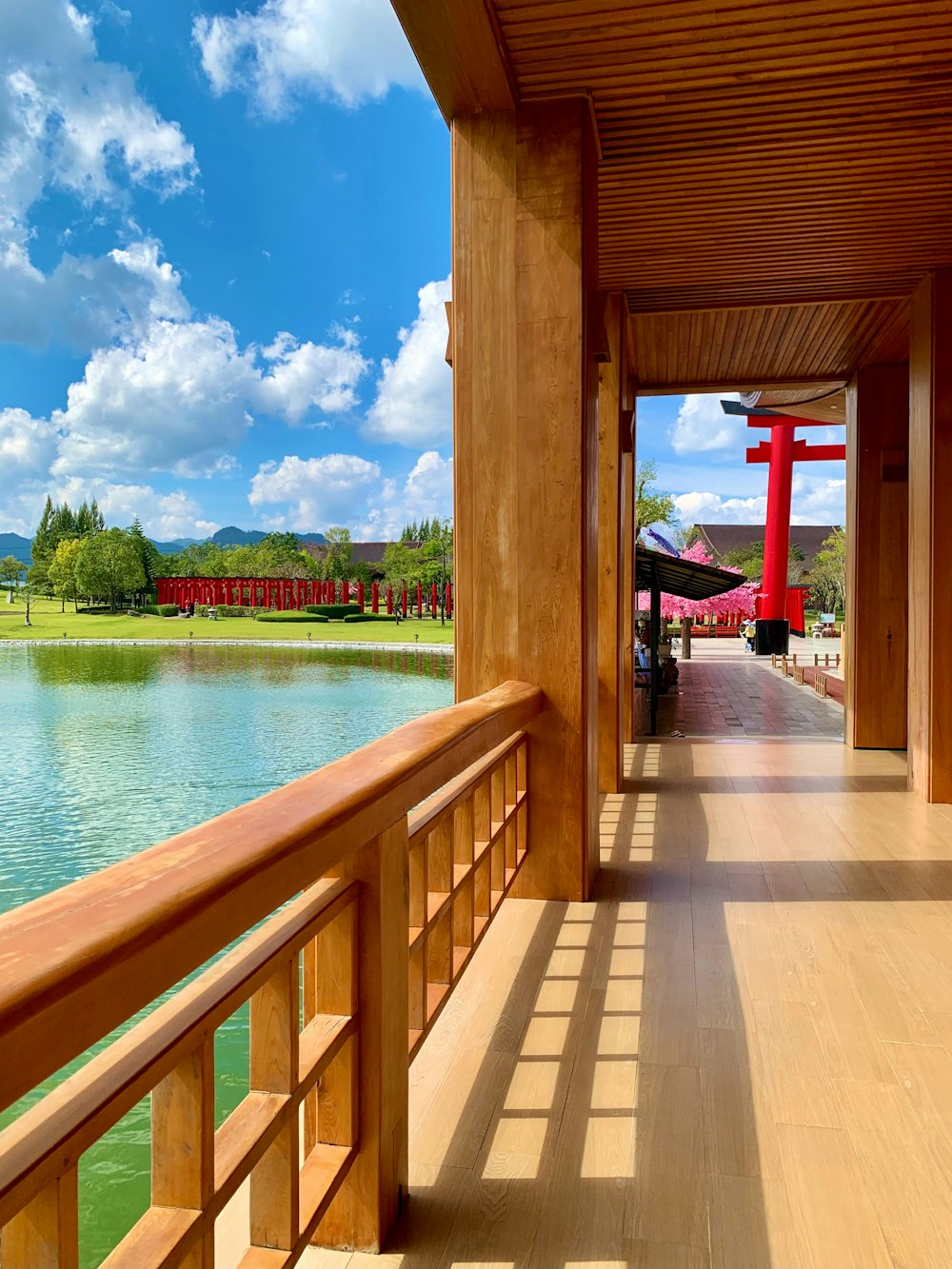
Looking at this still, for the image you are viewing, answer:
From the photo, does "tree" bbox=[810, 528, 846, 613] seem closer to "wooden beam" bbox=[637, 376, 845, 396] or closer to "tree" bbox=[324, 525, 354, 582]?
"tree" bbox=[324, 525, 354, 582]

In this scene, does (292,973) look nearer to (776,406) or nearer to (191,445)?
(776,406)

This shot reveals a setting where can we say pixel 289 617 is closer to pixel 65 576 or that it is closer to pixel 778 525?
pixel 65 576

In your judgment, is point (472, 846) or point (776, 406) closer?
point (472, 846)

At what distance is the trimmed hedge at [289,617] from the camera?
48.2 m

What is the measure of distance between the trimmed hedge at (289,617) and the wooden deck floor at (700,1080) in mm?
45490

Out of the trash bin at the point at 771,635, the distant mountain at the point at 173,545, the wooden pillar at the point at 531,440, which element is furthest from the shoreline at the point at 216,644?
the wooden pillar at the point at 531,440

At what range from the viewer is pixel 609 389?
5734mm

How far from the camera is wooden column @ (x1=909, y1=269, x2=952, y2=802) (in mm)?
4926

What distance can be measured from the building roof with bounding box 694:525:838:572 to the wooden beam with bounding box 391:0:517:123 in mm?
50350

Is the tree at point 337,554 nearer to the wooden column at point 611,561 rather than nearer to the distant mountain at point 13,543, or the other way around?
the wooden column at point 611,561

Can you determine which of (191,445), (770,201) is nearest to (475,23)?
(770,201)

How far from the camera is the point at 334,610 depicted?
52219mm

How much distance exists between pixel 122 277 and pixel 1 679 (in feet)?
273

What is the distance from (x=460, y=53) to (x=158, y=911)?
2.80m
